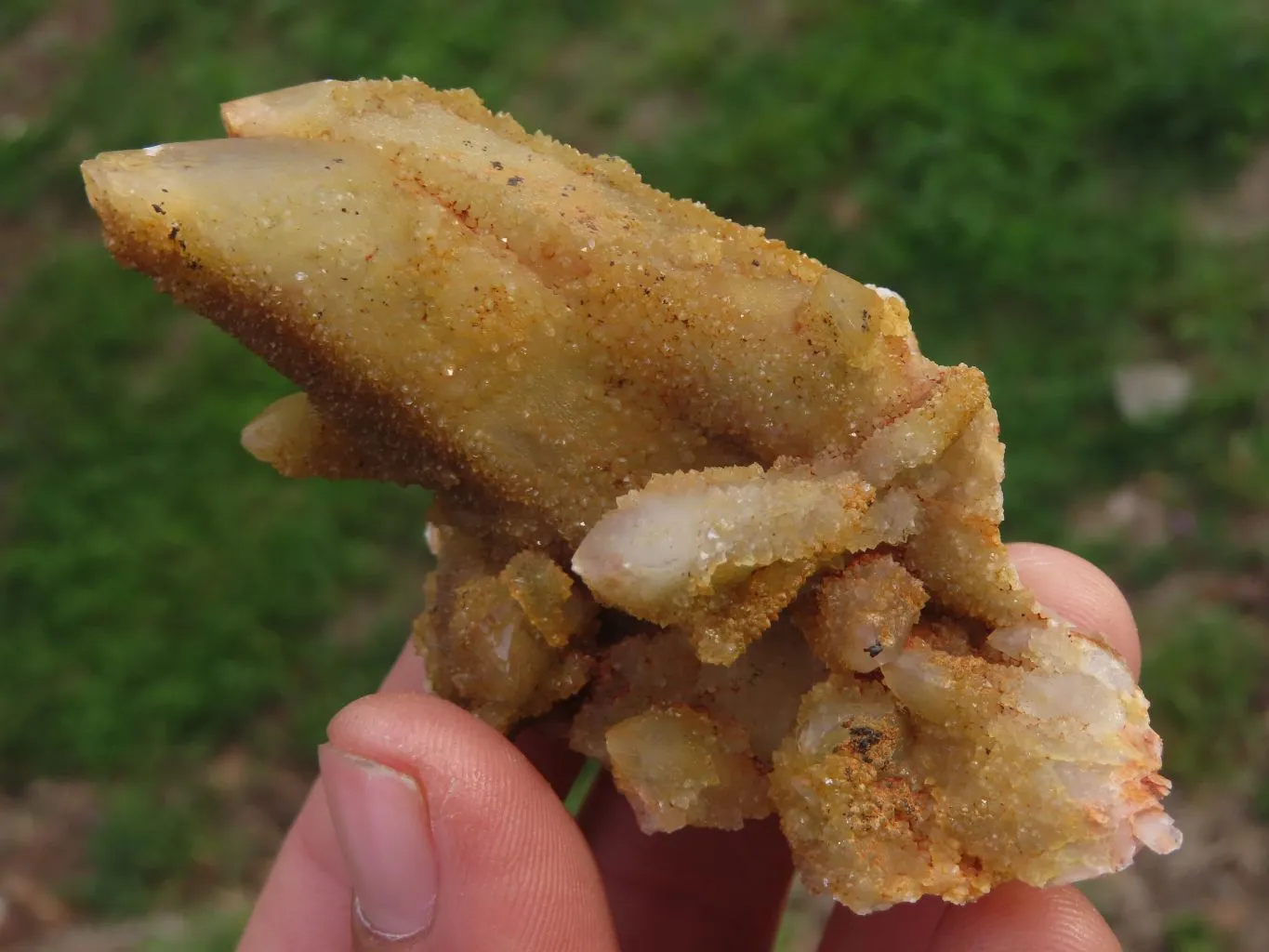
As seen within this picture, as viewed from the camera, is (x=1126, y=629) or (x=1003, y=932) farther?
(x=1126, y=629)

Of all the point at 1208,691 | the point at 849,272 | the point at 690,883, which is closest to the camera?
the point at 690,883

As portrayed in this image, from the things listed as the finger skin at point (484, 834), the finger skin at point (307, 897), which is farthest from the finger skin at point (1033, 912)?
the finger skin at point (307, 897)

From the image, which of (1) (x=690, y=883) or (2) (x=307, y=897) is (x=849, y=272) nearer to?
(1) (x=690, y=883)

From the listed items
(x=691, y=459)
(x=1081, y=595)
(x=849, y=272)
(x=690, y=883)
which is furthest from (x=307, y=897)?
(x=849, y=272)

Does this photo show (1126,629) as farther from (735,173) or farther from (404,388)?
(735,173)

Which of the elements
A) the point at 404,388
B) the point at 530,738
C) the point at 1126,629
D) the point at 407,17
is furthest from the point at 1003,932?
the point at 407,17

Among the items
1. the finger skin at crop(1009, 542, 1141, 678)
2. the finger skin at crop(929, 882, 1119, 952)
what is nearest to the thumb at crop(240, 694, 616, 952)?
the finger skin at crop(929, 882, 1119, 952)
